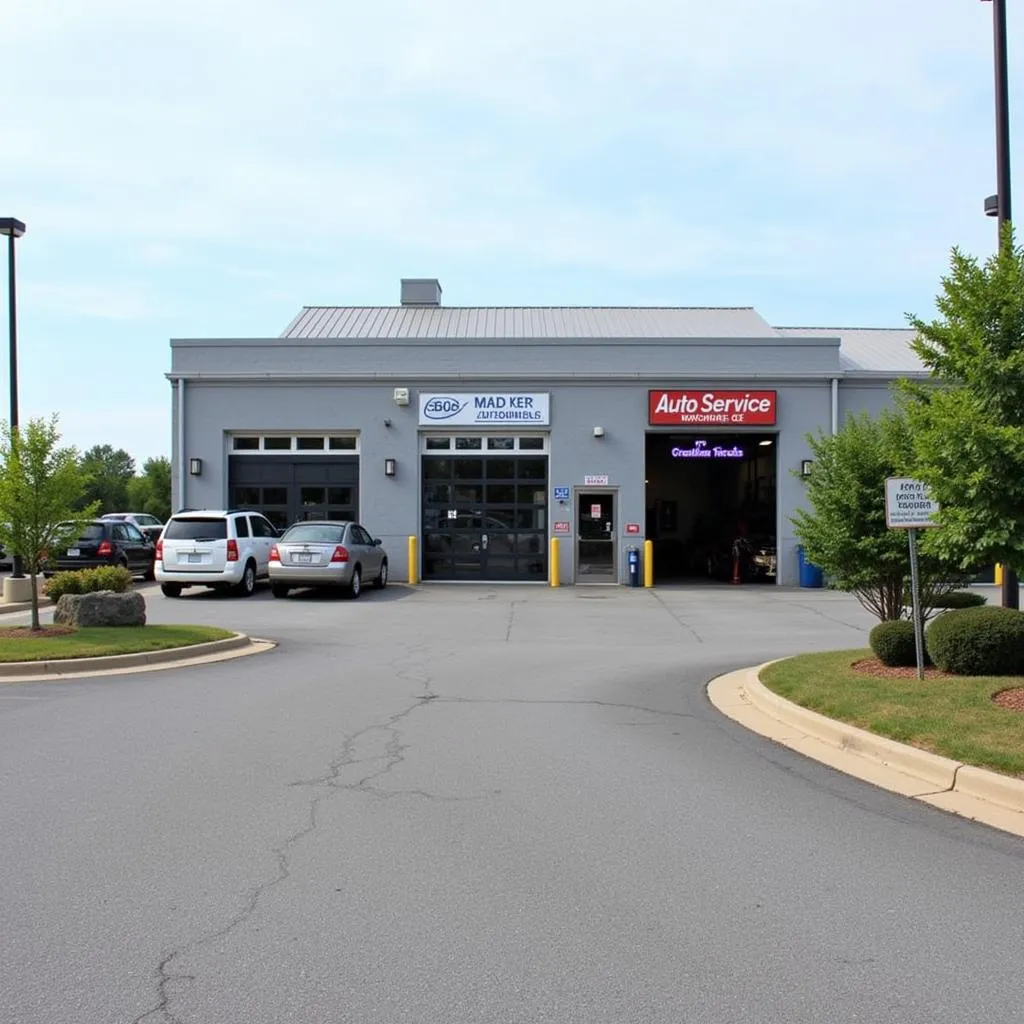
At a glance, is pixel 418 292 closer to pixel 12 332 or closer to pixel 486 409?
pixel 486 409

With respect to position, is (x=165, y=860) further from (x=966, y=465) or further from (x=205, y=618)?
(x=205, y=618)

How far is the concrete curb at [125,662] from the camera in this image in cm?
1136

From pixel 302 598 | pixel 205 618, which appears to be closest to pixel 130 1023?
pixel 205 618

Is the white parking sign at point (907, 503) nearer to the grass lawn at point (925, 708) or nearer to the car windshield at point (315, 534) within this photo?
the grass lawn at point (925, 708)

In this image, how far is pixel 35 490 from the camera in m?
13.4

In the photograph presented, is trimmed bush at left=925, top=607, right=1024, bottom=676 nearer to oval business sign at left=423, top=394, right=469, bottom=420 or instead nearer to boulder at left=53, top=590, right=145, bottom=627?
boulder at left=53, top=590, right=145, bottom=627

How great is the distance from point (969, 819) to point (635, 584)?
20001mm

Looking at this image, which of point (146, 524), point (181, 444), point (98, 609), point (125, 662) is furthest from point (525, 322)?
point (125, 662)

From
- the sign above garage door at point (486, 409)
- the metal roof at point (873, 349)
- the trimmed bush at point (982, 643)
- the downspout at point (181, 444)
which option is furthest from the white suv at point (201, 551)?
the metal roof at point (873, 349)

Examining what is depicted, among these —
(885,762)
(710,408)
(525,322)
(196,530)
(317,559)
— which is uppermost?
(525,322)

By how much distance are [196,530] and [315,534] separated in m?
2.51

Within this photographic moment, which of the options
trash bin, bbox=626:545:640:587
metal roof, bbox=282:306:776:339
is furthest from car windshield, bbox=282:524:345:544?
metal roof, bbox=282:306:776:339

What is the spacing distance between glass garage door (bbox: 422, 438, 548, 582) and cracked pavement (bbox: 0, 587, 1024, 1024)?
54.8ft

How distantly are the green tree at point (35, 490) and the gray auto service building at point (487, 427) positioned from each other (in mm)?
12892
